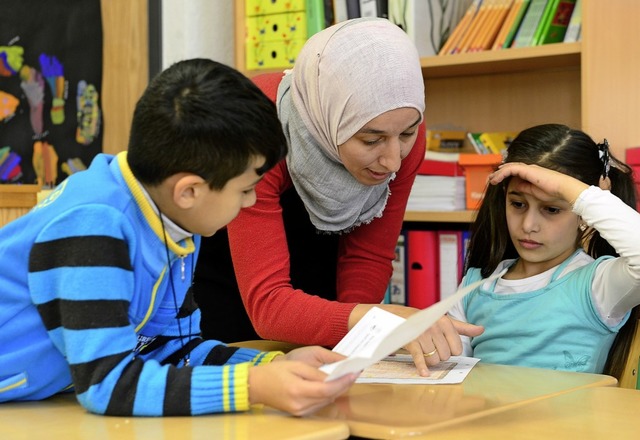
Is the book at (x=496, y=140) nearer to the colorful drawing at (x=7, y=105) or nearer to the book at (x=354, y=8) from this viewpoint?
the book at (x=354, y=8)

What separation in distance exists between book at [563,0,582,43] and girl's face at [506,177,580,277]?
0.79m

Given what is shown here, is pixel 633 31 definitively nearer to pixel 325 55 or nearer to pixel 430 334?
pixel 325 55

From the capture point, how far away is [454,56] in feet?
8.43

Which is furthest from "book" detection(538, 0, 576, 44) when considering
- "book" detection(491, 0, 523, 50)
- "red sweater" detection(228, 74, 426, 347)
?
"red sweater" detection(228, 74, 426, 347)

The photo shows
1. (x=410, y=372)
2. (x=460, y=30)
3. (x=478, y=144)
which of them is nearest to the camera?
(x=410, y=372)

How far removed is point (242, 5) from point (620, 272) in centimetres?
174

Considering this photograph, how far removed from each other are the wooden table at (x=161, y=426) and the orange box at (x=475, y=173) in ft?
5.29

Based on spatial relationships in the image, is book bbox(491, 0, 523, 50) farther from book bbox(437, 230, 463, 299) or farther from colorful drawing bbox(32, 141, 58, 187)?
colorful drawing bbox(32, 141, 58, 187)

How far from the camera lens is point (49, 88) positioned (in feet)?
9.37

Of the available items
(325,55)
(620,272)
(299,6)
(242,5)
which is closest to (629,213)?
(620,272)

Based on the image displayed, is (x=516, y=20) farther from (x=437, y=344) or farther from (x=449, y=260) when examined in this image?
(x=437, y=344)

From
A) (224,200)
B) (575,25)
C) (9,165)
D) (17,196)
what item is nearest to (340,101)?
(224,200)

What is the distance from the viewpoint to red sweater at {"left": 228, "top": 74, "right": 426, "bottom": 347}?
60.5 inches

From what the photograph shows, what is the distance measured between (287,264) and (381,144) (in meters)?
0.28
